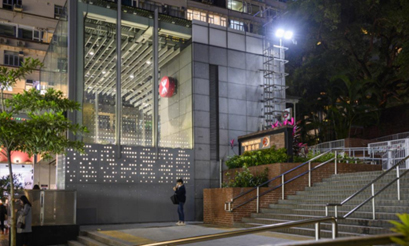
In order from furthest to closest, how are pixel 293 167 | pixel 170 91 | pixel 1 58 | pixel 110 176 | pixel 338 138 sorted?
1. pixel 1 58
2. pixel 338 138
3. pixel 170 91
4. pixel 110 176
5. pixel 293 167

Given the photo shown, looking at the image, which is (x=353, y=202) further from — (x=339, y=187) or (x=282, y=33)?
(x=282, y=33)

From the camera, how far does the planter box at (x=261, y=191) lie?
15.7 m

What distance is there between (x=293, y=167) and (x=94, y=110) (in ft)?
27.4

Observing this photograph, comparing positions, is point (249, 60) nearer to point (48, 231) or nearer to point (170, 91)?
point (170, 91)

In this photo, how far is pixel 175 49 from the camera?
816 inches

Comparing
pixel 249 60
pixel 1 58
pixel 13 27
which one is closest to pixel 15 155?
pixel 1 58

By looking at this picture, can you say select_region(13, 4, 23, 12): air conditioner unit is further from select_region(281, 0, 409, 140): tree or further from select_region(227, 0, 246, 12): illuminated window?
select_region(281, 0, 409, 140): tree

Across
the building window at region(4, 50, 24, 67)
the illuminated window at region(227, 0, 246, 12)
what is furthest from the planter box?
the illuminated window at region(227, 0, 246, 12)

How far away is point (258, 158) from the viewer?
698 inches

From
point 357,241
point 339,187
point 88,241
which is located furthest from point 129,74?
point 357,241

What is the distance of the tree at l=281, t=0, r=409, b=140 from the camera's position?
1089 inches

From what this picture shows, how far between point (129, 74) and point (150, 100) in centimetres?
146

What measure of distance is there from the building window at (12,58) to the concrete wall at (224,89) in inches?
904

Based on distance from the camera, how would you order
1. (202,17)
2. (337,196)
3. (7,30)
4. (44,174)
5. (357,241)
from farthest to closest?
(202,17) < (7,30) < (44,174) < (337,196) < (357,241)
